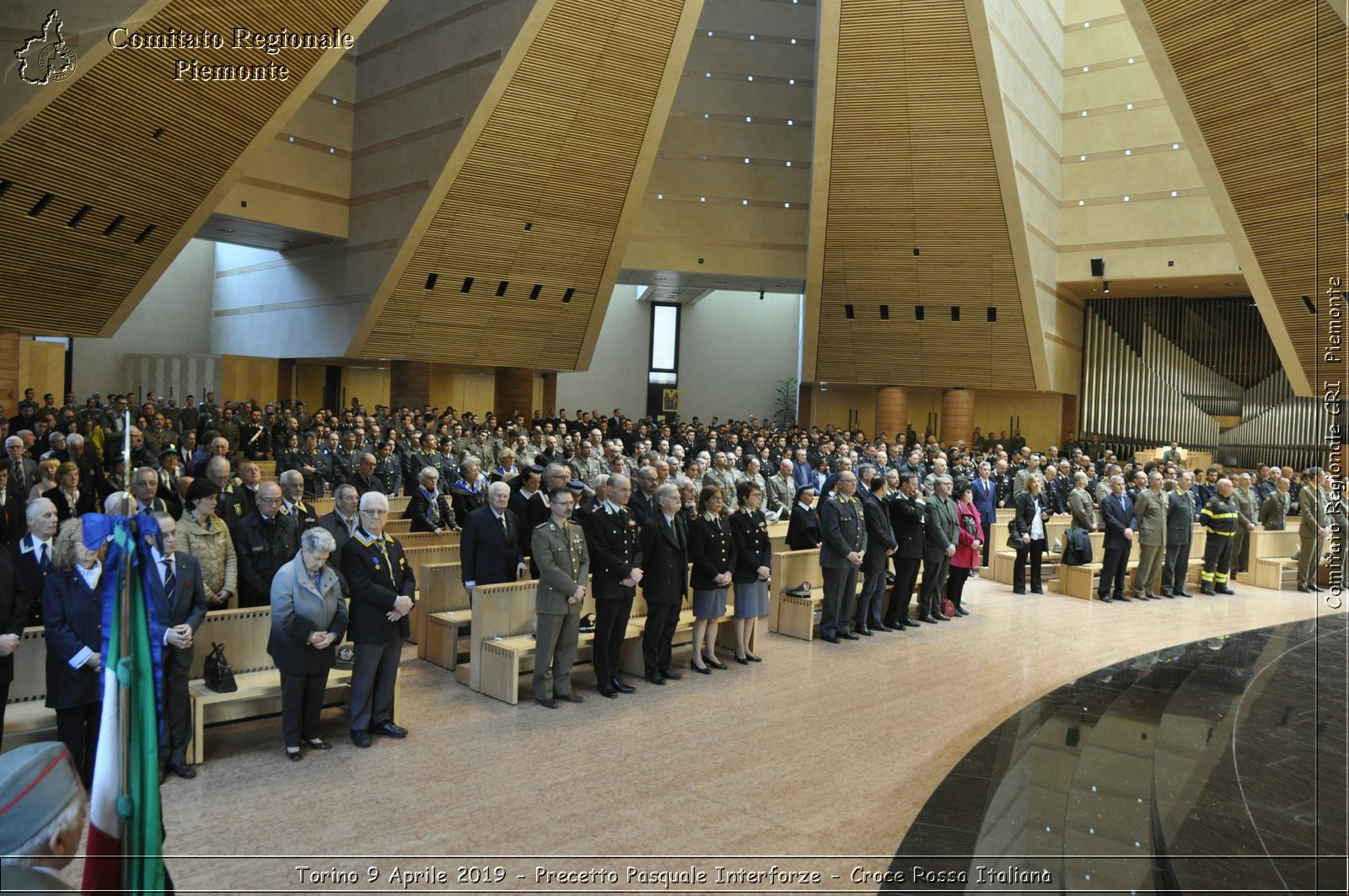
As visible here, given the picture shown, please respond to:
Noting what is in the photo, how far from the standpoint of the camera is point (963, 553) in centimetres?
900

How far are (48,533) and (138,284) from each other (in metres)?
13.5

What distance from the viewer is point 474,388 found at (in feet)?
79.0

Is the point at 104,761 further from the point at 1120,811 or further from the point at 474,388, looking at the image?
the point at 474,388

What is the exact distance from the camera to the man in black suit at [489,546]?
6379mm

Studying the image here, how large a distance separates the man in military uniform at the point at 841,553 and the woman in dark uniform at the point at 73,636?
5.08 meters

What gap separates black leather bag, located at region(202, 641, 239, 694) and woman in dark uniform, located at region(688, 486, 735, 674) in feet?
9.81

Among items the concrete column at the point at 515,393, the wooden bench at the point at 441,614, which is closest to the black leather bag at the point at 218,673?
the wooden bench at the point at 441,614

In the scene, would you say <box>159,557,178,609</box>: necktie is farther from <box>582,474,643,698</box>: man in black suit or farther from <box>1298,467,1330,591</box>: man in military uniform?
<box>1298,467,1330,591</box>: man in military uniform

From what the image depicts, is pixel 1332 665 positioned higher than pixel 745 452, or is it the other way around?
pixel 745 452

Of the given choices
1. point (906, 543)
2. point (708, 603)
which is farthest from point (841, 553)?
point (708, 603)

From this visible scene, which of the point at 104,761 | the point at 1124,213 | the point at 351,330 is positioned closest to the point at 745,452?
the point at 351,330

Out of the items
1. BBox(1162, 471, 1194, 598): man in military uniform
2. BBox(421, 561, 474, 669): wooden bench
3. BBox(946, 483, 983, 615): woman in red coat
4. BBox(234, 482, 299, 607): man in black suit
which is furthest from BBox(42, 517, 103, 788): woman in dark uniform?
BBox(1162, 471, 1194, 598): man in military uniform

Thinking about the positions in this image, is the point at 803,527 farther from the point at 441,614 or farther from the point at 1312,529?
the point at 1312,529

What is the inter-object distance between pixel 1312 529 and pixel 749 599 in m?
8.43
